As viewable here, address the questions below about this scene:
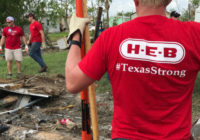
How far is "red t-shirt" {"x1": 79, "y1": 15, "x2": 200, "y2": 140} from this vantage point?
128 centimetres

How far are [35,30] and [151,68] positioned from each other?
26.4 ft

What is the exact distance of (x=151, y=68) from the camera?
1.28m

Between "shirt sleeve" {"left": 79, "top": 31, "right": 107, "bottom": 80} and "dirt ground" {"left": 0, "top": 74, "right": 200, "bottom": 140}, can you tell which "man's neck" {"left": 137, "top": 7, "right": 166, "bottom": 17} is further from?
"dirt ground" {"left": 0, "top": 74, "right": 200, "bottom": 140}

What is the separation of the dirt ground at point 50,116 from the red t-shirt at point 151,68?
2.23 metres

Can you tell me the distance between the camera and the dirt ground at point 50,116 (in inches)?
143

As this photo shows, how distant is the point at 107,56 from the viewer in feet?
4.29

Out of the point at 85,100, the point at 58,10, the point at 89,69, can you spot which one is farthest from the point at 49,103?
the point at 58,10

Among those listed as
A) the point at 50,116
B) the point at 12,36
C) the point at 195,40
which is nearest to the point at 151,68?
the point at 195,40

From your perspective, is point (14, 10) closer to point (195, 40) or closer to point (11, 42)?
point (11, 42)

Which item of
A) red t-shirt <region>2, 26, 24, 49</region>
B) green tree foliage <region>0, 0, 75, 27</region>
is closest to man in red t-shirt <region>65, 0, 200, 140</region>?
red t-shirt <region>2, 26, 24, 49</region>

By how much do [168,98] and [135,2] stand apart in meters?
0.56

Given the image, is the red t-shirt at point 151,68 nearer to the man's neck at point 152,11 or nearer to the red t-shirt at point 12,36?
the man's neck at point 152,11

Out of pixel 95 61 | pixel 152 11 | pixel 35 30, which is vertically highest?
pixel 152 11

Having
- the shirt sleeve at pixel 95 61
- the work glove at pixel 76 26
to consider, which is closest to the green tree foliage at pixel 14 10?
the work glove at pixel 76 26
